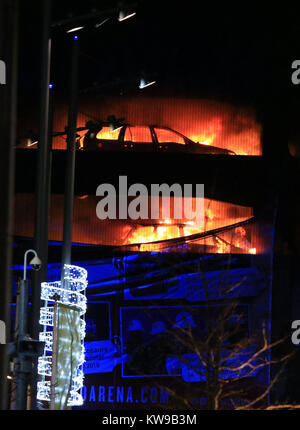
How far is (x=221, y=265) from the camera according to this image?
112 ft

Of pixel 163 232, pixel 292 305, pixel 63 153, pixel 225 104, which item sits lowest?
pixel 292 305

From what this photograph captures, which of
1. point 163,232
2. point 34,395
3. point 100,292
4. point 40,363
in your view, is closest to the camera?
point 34,395

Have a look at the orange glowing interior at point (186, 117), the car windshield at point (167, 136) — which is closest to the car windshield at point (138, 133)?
the orange glowing interior at point (186, 117)

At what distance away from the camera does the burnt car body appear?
36344 mm

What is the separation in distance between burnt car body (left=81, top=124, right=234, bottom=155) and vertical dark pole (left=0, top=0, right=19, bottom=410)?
23.8 m

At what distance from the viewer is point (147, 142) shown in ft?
121

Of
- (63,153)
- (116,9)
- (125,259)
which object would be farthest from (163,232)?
(116,9)

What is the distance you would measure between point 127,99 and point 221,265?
8287 millimetres

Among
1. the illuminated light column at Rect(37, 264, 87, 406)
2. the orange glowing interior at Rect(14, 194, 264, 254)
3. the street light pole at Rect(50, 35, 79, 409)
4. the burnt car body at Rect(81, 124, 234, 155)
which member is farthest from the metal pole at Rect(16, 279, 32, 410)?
the burnt car body at Rect(81, 124, 234, 155)

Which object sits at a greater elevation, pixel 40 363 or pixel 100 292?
pixel 100 292

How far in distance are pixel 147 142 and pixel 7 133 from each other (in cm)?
2483

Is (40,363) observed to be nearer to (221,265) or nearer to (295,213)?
(221,265)

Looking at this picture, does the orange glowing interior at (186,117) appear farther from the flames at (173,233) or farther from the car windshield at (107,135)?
the flames at (173,233)

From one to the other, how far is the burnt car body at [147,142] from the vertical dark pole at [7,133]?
936 inches
